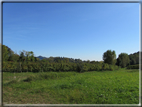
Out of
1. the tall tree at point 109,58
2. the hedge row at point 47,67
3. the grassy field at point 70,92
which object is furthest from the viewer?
the tall tree at point 109,58

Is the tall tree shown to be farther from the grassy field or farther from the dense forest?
the grassy field

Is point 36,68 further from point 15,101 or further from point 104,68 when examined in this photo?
point 104,68

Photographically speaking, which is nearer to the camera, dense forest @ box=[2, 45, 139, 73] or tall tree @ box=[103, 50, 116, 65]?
dense forest @ box=[2, 45, 139, 73]

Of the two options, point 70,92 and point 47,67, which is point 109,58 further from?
point 70,92

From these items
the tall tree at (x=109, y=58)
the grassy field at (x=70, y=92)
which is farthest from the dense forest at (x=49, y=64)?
the grassy field at (x=70, y=92)

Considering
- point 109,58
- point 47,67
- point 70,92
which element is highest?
point 109,58

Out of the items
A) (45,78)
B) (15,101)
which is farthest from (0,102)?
(45,78)

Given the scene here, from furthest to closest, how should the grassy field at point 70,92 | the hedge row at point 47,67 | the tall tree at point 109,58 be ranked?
the tall tree at point 109,58, the hedge row at point 47,67, the grassy field at point 70,92

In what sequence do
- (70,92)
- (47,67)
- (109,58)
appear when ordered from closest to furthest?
(70,92) → (47,67) → (109,58)

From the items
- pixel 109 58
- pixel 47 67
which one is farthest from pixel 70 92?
pixel 109 58

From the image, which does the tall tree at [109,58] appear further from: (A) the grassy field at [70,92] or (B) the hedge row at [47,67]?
(A) the grassy field at [70,92]

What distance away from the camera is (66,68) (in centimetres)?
1452

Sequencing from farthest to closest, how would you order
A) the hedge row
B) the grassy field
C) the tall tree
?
the tall tree → the hedge row → the grassy field

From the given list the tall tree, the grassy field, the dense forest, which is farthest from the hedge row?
the grassy field
